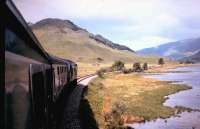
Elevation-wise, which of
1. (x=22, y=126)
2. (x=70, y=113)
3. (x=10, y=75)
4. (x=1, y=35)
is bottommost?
(x=70, y=113)

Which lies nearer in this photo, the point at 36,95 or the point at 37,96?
the point at 36,95

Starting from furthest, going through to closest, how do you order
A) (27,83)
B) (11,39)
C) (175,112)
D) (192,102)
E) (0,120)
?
(192,102) < (175,112) < (27,83) < (11,39) < (0,120)

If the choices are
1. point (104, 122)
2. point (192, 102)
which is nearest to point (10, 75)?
point (104, 122)

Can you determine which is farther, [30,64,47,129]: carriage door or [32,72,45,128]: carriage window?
[32,72,45,128]: carriage window

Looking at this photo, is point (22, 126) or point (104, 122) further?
point (104, 122)

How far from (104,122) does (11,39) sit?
2532 centimetres

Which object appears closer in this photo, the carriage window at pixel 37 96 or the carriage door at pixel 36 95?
→ the carriage door at pixel 36 95

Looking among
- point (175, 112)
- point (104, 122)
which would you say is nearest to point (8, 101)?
point (104, 122)

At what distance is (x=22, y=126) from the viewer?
5.73 meters

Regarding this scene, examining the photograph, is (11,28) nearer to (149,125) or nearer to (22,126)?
(22,126)

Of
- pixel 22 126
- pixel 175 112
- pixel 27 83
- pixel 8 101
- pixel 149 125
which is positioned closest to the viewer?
pixel 8 101

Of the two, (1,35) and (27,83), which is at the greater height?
(1,35)

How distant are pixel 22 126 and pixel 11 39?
1552 mm

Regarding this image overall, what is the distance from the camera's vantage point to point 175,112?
141 feet
